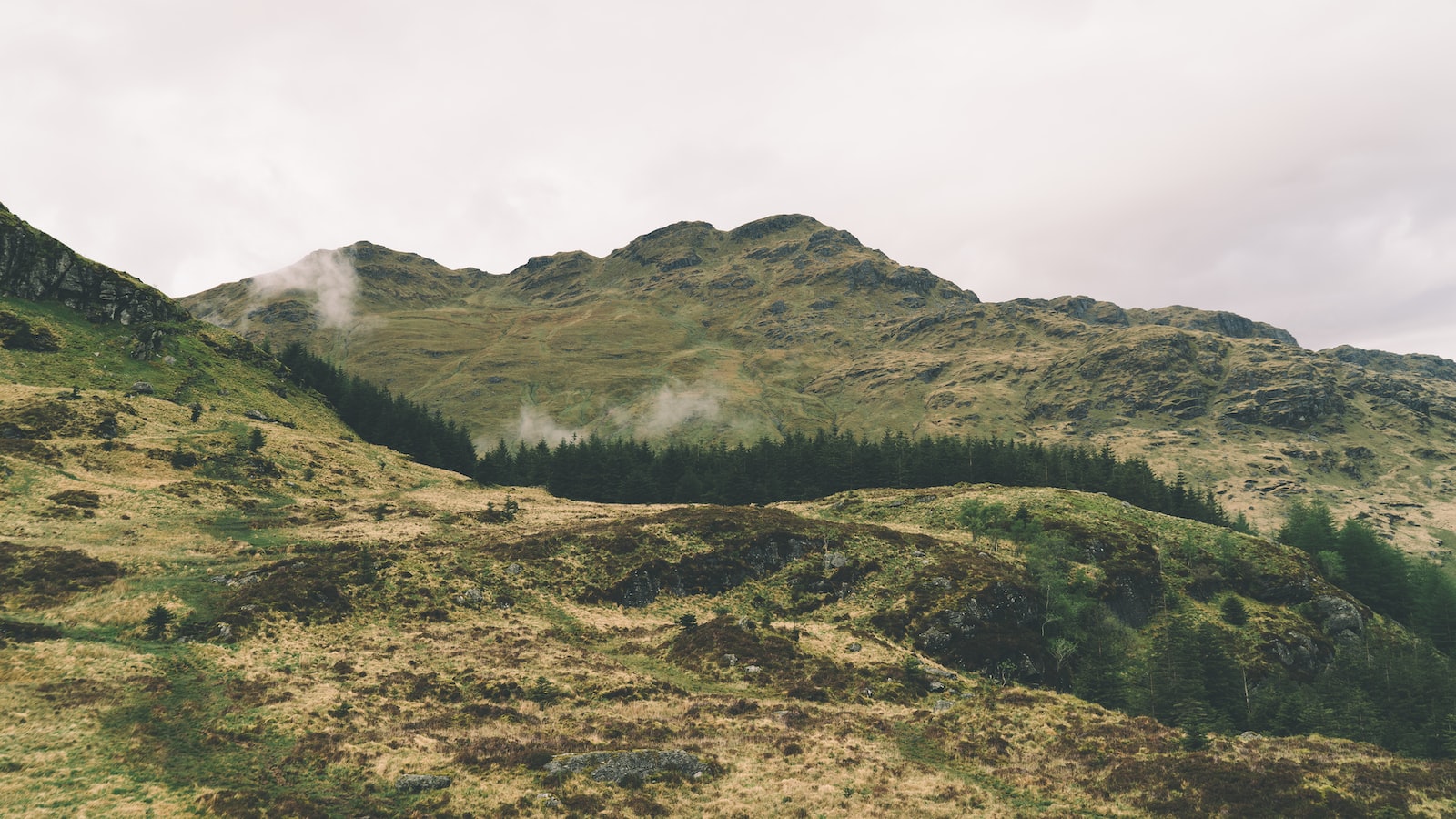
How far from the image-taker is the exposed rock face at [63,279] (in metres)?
111

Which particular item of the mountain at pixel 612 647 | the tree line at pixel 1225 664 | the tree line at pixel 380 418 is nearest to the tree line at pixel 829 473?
the tree line at pixel 380 418

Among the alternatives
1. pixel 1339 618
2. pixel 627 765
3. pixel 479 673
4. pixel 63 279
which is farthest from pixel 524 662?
pixel 63 279

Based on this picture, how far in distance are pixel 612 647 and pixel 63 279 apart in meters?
138

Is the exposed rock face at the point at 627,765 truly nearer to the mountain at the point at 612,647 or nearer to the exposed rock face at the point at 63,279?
the mountain at the point at 612,647

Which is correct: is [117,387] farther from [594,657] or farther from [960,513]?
[960,513]

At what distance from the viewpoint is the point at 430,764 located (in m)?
30.1

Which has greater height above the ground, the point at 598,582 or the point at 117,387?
the point at 117,387

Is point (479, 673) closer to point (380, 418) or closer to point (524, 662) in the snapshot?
point (524, 662)

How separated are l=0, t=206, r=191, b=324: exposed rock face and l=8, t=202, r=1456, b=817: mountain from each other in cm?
166

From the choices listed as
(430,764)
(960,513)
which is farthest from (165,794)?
(960,513)

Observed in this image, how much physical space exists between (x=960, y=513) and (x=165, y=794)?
94.4 meters

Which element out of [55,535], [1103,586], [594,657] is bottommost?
[594,657]

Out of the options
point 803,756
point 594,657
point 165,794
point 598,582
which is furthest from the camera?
point 598,582

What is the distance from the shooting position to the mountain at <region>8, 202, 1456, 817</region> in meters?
28.8
